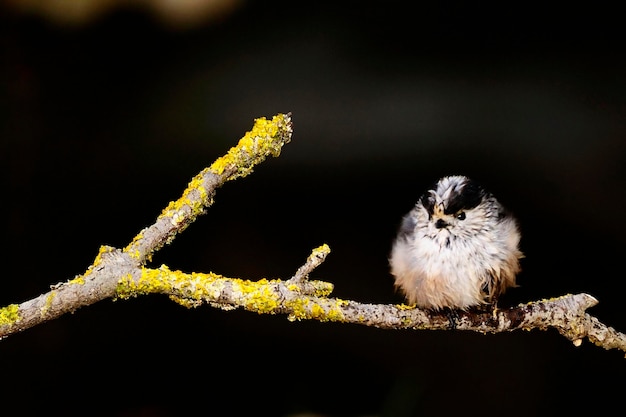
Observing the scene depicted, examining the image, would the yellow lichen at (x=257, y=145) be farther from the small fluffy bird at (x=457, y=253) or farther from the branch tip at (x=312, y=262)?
the small fluffy bird at (x=457, y=253)

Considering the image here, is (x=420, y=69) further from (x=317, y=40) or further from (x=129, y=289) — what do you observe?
(x=129, y=289)

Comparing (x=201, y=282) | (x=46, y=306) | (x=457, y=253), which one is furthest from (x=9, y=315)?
(x=457, y=253)

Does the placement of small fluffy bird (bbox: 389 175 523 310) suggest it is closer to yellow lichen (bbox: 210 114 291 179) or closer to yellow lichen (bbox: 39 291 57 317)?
yellow lichen (bbox: 210 114 291 179)

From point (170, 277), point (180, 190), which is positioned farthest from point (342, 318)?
point (180, 190)

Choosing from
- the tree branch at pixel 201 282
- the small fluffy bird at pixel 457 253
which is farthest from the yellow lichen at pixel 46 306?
the small fluffy bird at pixel 457 253

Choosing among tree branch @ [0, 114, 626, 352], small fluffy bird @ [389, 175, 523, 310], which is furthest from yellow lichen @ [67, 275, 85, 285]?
small fluffy bird @ [389, 175, 523, 310]

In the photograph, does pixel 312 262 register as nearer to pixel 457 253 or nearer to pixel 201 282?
pixel 201 282
